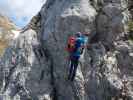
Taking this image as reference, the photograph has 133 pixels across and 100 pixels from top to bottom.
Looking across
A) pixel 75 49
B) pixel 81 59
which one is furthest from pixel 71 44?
pixel 81 59

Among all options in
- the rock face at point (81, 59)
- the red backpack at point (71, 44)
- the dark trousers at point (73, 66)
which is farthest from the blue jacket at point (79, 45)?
the rock face at point (81, 59)

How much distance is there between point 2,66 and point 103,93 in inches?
444

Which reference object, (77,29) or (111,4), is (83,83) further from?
(111,4)

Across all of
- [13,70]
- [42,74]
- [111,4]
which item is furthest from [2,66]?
[111,4]

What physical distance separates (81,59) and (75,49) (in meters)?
1.60

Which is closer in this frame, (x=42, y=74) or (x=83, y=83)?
(x=83, y=83)

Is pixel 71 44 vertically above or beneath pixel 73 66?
above

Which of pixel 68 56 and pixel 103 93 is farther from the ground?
pixel 68 56

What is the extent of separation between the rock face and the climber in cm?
70

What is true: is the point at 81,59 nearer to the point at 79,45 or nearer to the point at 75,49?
the point at 75,49

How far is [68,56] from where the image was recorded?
1129 inches

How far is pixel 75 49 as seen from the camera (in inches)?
1065

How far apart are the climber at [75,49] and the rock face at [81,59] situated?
0.70 metres

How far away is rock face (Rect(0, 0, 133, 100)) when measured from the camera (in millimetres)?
26938
